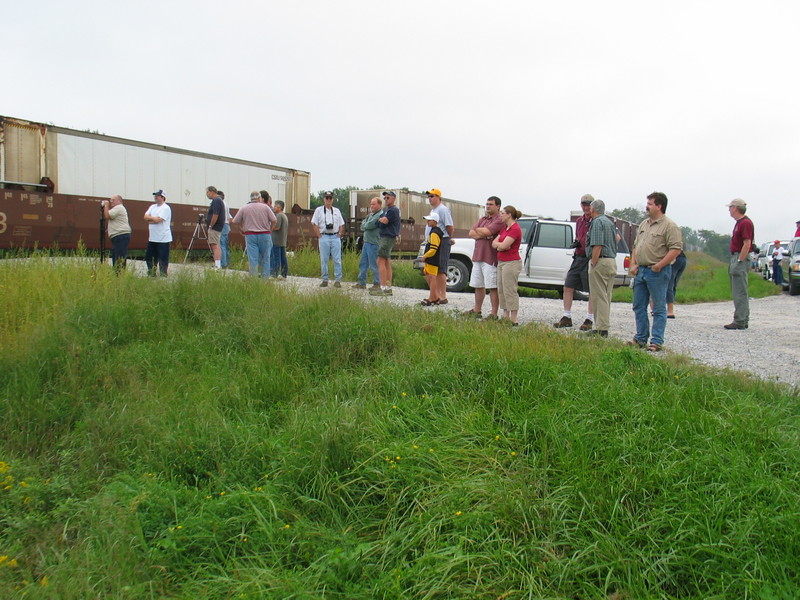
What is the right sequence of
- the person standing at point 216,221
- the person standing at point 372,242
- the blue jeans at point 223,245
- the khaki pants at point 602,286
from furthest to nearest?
the blue jeans at point 223,245 < the person standing at point 216,221 < the person standing at point 372,242 < the khaki pants at point 602,286

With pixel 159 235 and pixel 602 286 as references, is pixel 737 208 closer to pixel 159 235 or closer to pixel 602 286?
pixel 602 286

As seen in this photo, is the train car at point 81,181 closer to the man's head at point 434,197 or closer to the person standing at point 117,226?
the person standing at point 117,226

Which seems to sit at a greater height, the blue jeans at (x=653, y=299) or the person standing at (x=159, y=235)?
the person standing at (x=159, y=235)

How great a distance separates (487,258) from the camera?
27.8ft

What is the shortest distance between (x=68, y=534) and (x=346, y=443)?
5.66ft

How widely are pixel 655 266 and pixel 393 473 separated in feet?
15.0

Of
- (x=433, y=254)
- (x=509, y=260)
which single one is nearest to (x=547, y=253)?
(x=433, y=254)

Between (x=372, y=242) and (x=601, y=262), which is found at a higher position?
(x=372, y=242)

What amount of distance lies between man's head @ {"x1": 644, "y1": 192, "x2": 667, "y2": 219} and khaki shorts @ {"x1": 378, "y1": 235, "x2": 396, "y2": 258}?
478cm

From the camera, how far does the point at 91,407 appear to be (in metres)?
5.38

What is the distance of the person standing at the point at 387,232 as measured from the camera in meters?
10.4

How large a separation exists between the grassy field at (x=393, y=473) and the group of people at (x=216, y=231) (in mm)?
4465

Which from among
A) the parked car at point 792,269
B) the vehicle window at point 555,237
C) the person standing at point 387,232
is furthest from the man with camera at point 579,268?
the parked car at point 792,269

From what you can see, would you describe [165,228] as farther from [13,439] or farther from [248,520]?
[248,520]
